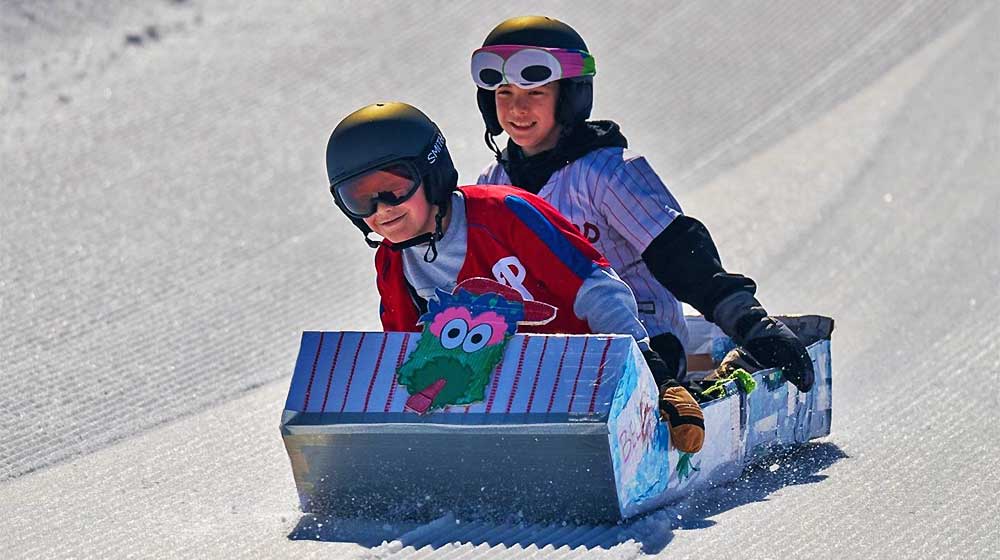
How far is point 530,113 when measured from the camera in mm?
4812

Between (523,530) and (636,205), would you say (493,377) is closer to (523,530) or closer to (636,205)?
(523,530)

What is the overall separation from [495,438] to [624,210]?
1232 millimetres

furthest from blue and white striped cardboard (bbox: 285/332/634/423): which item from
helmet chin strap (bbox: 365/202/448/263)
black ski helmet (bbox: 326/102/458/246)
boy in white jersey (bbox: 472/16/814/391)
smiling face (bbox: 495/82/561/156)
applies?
smiling face (bbox: 495/82/561/156)

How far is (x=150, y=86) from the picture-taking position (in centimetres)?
927

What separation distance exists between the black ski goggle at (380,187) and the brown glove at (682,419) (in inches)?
32.6

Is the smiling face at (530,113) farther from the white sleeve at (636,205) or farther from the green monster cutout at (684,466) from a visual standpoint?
the green monster cutout at (684,466)

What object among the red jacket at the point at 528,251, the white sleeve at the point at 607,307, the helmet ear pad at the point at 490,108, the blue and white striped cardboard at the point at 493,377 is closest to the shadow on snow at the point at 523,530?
the blue and white striped cardboard at the point at 493,377

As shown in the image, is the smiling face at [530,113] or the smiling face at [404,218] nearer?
the smiling face at [404,218]

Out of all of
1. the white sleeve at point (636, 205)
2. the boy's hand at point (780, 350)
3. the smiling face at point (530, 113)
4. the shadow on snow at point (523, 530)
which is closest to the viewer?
the shadow on snow at point (523, 530)

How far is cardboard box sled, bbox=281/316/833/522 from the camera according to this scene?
144 inches

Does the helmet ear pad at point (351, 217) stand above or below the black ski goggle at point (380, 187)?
below

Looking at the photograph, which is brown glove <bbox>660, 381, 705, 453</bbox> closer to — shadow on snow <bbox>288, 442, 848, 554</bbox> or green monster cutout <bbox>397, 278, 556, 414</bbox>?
shadow on snow <bbox>288, 442, 848, 554</bbox>

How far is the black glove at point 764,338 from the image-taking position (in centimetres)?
458

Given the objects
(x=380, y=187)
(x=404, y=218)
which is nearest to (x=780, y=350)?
(x=404, y=218)
